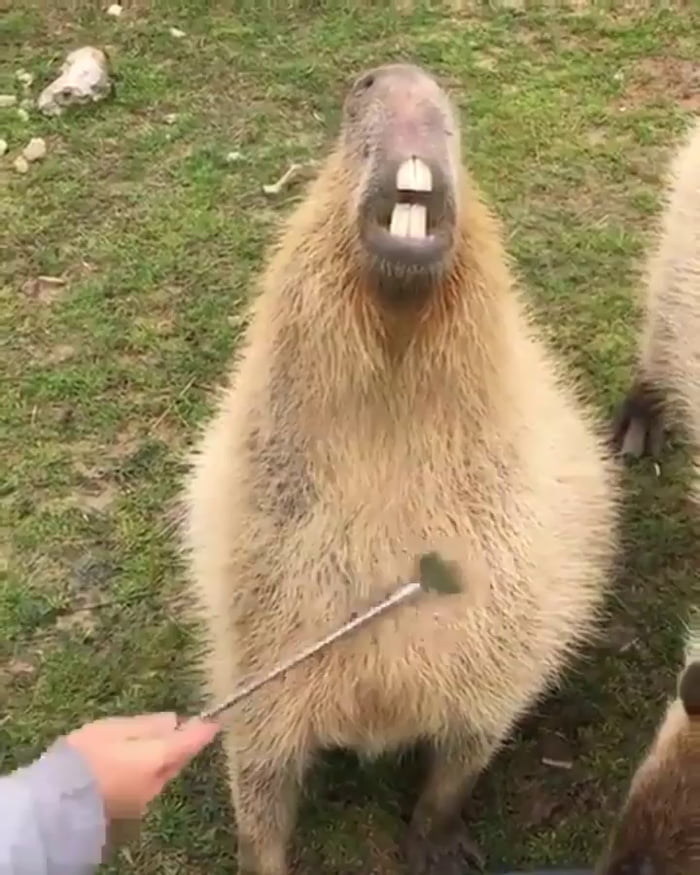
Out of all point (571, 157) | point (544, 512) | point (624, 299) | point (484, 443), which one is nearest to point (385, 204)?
point (484, 443)

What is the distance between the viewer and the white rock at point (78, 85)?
13.4 ft

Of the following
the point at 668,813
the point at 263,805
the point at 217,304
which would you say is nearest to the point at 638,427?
the point at 217,304

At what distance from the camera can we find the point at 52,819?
6.01 ft

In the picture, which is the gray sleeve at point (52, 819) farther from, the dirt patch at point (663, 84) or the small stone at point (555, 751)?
the dirt patch at point (663, 84)

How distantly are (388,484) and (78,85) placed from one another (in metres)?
2.37

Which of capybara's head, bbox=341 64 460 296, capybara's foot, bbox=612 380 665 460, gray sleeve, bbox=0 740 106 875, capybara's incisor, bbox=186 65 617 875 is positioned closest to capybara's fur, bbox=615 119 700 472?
capybara's foot, bbox=612 380 665 460

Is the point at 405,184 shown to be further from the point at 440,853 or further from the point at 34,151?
the point at 34,151

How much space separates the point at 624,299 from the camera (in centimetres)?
359

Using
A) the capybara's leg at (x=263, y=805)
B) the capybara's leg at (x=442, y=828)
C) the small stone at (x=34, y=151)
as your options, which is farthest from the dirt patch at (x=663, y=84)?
the capybara's leg at (x=263, y=805)

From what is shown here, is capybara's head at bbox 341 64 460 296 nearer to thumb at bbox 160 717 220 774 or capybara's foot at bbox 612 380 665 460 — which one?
thumb at bbox 160 717 220 774

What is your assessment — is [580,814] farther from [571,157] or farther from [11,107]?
[11,107]

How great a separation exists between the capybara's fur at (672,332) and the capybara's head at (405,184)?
1.08 meters

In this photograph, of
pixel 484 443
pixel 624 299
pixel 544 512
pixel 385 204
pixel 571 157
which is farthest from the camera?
pixel 571 157

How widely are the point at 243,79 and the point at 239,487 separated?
2.27 m
